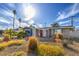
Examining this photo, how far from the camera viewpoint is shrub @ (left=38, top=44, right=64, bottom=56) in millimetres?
1345

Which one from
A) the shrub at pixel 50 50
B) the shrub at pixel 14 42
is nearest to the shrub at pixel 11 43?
the shrub at pixel 14 42

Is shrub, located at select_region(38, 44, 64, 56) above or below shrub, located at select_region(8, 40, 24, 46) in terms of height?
below

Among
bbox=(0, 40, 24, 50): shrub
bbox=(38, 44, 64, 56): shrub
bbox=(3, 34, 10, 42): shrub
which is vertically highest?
bbox=(3, 34, 10, 42): shrub

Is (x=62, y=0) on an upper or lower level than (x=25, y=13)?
upper

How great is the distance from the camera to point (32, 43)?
4.51ft

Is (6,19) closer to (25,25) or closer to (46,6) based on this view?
(25,25)

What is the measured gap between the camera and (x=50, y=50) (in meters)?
1.35

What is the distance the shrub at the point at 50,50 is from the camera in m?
1.34

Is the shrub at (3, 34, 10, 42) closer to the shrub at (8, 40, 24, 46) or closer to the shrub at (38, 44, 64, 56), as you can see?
the shrub at (8, 40, 24, 46)

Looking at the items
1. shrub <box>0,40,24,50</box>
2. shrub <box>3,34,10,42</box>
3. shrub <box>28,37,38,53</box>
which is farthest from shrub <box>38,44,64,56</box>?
shrub <box>3,34,10,42</box>

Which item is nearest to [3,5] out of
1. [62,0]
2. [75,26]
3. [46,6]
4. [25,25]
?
[25,25]

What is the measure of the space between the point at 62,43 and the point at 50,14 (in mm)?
278

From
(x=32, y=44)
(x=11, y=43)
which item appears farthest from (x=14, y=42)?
(x=32, y=44)

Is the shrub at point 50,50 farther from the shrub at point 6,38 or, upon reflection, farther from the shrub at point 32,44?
the shrub at point 6,38
